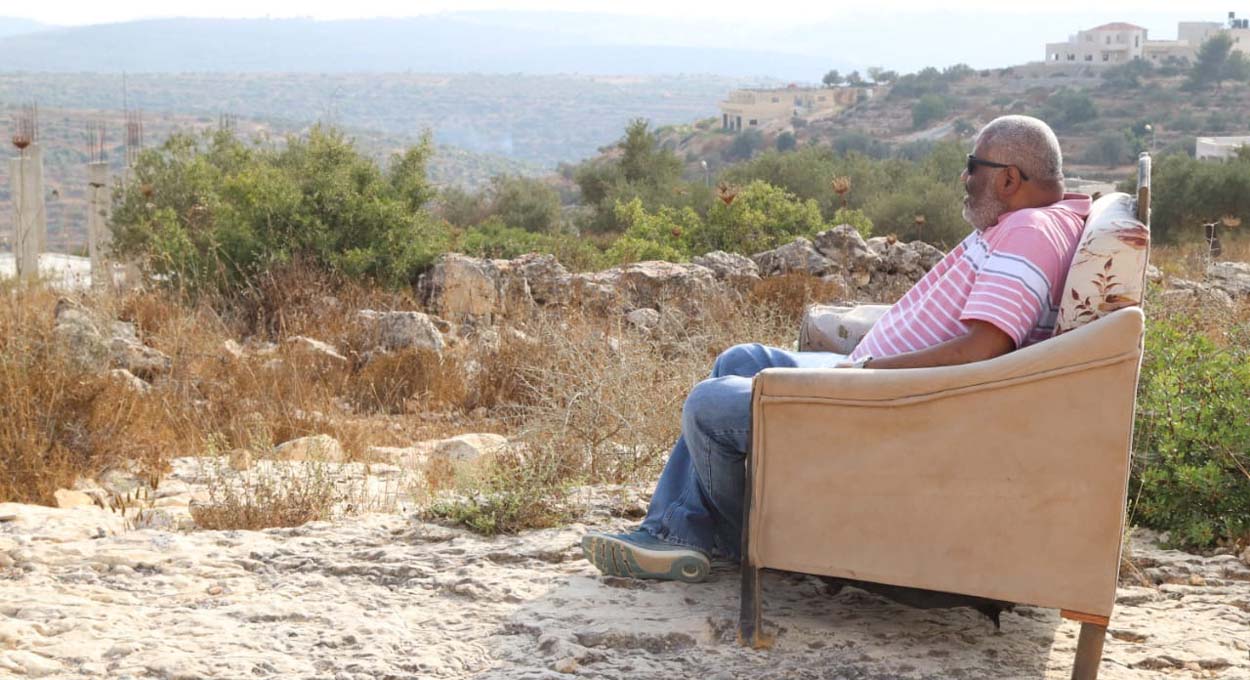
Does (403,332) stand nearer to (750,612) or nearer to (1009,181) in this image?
(750,612)

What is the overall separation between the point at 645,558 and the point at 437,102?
461 ft

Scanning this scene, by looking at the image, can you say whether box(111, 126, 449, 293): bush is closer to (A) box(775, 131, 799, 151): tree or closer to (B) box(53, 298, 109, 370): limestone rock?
(B) box(53, 298, 109, 370): limestone rock

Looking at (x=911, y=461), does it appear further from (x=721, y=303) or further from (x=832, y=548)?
(x=721, y=303)

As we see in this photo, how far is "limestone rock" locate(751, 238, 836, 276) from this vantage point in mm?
9984

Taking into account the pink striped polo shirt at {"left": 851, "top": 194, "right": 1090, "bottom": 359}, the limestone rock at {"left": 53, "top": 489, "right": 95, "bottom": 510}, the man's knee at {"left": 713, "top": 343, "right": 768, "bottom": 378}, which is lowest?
the limestone rock at {"left": 53, "top": 489, "right": 95, "bottom": 510}

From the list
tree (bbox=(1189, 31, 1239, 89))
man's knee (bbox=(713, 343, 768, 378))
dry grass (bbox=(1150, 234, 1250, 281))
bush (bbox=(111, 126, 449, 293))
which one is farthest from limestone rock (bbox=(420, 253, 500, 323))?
tree (bbox=(1189, 31, 1239, 89))

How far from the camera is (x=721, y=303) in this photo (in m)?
8.83

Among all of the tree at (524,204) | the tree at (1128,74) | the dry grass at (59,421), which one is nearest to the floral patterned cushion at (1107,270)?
the dry grass at (59,421)

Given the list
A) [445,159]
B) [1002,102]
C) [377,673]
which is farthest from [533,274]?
[1002,102]

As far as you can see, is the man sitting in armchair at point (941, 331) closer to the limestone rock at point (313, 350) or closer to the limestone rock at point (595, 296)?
the limestone rock at point (313, 350)

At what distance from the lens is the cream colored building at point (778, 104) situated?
279ft

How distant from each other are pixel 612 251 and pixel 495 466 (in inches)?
296

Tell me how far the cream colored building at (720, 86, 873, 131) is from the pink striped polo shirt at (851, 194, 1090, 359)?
262 ft

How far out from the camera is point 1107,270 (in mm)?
2891
